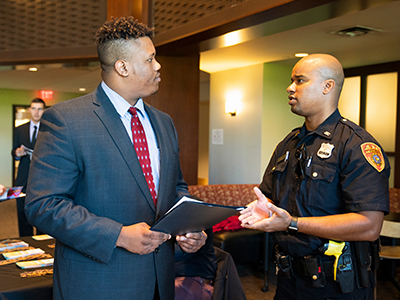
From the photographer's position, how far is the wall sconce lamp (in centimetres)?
709

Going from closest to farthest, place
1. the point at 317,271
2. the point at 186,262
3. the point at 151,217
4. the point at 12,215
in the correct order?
the point at 151,217 → the point at 317,271 → the point at 186,262 → the point at 12,215

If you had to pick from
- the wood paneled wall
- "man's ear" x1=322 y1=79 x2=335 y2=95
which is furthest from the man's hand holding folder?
the wood paneled wall

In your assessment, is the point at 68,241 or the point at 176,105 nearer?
the point at 68,241

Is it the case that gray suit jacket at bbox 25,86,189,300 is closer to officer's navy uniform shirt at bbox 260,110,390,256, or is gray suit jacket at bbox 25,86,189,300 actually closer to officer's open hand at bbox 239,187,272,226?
officer's open hand at bbox 239,187,272,226

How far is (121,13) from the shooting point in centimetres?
444

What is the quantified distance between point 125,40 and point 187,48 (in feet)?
9.53

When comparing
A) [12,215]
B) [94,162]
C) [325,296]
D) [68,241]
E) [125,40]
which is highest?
[125,40]

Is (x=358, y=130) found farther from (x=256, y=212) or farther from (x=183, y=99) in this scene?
(x=183, y=99)

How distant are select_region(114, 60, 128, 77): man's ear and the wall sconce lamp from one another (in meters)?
5.60

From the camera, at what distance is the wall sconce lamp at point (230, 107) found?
709 cm

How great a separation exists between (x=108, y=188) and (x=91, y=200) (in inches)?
3.0

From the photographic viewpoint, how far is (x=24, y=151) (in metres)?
4.47

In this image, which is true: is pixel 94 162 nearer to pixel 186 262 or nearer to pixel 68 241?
pixel 68 241

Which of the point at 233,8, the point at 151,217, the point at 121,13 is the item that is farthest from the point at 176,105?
the point at 151,217
